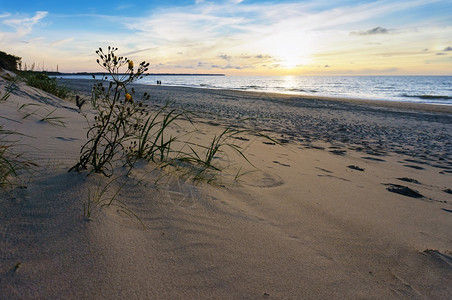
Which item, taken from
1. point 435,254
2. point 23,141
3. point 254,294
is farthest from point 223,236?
point 23,141

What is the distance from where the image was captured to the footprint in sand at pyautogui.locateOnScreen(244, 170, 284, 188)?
2.67 m

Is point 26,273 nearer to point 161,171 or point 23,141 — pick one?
point 161,171

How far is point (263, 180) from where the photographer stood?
9.24 feet

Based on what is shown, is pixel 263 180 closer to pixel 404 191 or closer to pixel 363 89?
pixel 404 191

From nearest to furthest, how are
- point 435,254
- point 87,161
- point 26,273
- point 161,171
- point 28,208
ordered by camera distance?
point 26,273 < point 28,208 < point 435,254 < point 87,161 < point 161,171

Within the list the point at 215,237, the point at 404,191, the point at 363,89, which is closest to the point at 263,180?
the point at 215,237

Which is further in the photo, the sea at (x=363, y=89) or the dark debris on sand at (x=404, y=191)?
the sea at (x=363, y=89)

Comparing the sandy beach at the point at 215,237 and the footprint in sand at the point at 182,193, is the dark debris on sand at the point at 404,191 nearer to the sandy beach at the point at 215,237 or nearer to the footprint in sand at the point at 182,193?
the sandy beach at the point at 215,237

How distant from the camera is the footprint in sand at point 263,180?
8.75ft

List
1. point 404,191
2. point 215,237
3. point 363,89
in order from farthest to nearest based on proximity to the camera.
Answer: point 363,89 → point 404,191 → point 215,237

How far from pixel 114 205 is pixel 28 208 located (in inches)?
16.2

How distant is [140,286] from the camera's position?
1.16 m

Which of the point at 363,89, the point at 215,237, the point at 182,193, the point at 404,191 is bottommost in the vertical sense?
the point at 404,191

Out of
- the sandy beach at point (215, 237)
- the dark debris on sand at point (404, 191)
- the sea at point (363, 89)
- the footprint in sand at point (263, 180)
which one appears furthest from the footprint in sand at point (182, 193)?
the sea at point (363, 89)
